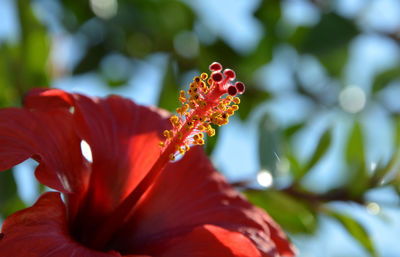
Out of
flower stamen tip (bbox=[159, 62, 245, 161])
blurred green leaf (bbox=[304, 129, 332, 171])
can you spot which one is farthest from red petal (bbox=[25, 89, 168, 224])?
blurred green leaf (bbox=[304, 129, 332, 171])

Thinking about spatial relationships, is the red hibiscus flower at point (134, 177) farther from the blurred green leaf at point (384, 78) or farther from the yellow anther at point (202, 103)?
the blurred green leaf at point (384, 78)

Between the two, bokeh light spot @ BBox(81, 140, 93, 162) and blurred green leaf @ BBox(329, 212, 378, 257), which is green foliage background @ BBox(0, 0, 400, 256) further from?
bokeh light spot @ BBox(81, 140, 93, 162)

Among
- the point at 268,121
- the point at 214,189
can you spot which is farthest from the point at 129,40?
the point at 214,189

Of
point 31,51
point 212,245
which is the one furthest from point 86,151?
point 31,51

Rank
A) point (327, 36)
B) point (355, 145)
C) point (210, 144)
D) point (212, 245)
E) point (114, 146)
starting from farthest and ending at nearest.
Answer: point (327, 36) → point (355, 145) → point (210, 144) → point (114, 146) → point (212, 245)

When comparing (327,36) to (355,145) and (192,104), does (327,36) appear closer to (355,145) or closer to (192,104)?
(355,145)

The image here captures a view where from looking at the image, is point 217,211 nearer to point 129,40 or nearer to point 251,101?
point 251,101
